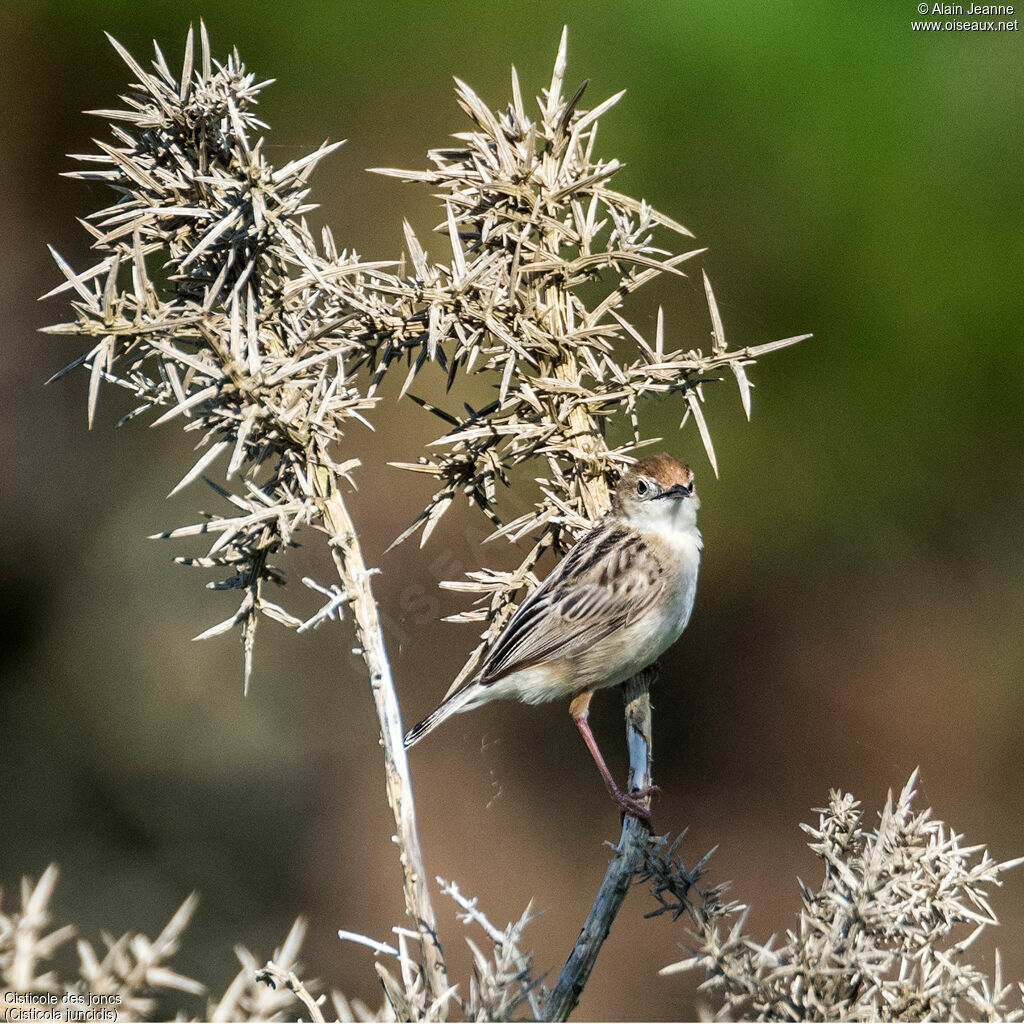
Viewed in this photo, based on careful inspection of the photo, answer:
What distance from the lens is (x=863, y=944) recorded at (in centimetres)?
125

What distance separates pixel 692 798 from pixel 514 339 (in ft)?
6.62

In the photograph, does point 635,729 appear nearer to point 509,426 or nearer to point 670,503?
point 509,426

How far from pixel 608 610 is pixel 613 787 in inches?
24.6

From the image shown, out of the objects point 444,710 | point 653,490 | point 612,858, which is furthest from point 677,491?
point 612,858

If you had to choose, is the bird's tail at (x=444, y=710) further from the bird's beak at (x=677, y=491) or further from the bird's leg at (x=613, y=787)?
the bird's beak at (x=677, y=491)

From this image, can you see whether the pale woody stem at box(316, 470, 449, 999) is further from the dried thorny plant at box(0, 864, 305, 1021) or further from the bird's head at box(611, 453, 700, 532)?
the bird's head at box(611, 453, 700, 532)

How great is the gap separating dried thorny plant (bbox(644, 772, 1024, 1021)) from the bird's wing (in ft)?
3.41

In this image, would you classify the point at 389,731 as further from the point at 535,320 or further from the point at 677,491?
the point at 677,491

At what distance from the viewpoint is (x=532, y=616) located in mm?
2486

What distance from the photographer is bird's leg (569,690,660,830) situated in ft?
5.41

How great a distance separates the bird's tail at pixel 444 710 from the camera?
2385 mm

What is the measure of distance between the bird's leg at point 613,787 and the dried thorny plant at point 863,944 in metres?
0.17

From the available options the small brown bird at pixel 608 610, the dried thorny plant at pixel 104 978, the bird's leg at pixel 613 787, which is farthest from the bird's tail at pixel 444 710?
the dried thorny plant at pixel 104 978

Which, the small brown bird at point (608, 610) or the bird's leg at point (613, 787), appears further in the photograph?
the small brown bird at point (608, 610)
